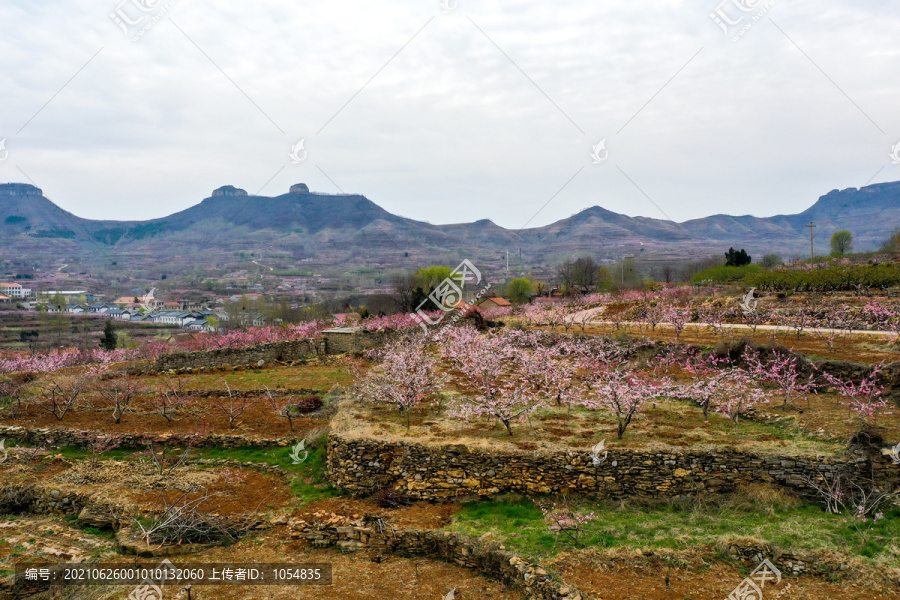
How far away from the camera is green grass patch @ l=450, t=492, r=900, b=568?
27.5 ft

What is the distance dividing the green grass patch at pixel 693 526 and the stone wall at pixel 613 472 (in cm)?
32

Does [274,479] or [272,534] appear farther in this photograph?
[274,479]

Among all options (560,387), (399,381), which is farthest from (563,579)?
(399,381)

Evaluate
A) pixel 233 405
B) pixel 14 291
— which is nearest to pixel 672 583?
pixel 233 405

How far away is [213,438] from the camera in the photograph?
14984 millimetres

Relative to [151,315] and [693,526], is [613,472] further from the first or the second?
[151,315]

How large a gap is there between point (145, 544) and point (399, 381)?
7.38 m

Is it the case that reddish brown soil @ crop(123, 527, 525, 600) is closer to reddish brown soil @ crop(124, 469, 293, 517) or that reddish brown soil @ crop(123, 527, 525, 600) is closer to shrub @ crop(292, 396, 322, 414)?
reddish brown soil @ crop(124, 469, 293, 517)

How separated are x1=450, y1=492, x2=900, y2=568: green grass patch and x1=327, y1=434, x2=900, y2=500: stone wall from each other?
0.32 meters

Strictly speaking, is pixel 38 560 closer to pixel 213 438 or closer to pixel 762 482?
pixel 213 438

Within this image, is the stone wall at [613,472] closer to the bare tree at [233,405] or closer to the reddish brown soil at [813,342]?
the bare tree at [233,405]

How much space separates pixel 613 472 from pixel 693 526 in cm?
169

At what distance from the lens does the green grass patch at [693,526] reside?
8391mm

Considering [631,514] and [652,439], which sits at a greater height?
[652,439]
